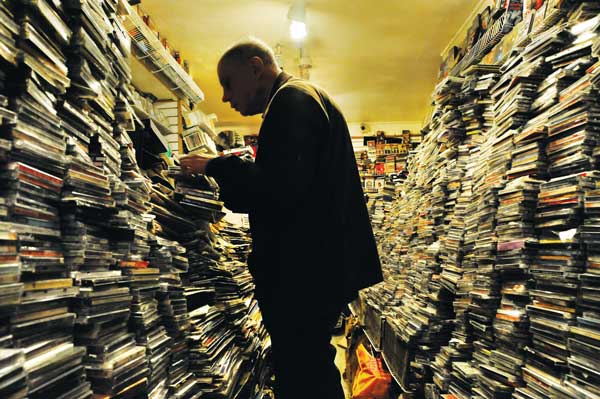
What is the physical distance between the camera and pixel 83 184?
0.97 m

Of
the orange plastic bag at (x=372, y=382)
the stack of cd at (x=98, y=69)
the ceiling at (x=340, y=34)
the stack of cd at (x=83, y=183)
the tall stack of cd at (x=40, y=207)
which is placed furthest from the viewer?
the ceiling at (x=340, y=34)

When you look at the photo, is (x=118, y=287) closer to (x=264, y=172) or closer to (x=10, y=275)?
(x=10, y=275)

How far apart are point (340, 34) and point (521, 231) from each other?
406cm

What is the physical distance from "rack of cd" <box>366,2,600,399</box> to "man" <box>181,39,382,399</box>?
64 centimetres

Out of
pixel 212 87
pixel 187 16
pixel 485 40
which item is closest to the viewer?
pixel 485 40

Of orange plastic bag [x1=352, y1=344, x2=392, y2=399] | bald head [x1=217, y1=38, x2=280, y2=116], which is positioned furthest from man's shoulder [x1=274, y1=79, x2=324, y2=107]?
orange plastic bag [x1=352, y1=344, x2=392, y2=399]

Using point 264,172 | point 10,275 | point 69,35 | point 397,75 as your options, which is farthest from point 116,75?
point 397,75

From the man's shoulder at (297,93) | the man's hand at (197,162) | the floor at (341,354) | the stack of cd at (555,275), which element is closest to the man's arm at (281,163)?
the man's shoulder at (297,93)

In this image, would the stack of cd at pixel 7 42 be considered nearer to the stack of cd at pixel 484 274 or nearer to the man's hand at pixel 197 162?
the man's hand at pixel 197 162

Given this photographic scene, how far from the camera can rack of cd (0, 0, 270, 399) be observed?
78 centimetres

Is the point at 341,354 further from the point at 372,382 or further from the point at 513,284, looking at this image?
the point at 513,284

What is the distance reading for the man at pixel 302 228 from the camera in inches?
52.5

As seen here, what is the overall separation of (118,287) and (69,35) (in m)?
0.70

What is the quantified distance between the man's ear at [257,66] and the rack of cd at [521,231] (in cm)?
118
